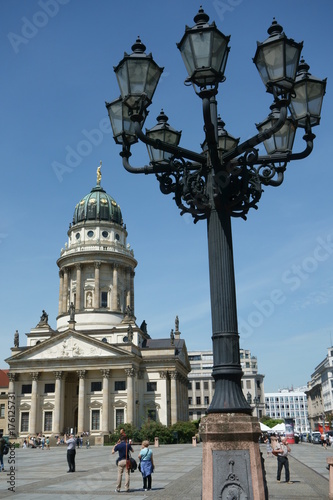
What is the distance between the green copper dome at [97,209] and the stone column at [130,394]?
26890 mm

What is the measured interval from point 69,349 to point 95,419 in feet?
31.9

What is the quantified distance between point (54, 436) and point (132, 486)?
49.5 m

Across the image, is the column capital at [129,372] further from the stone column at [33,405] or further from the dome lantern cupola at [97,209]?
the dome lantern cupola at [97,209]

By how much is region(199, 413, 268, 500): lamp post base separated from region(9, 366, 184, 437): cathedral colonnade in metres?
58.9

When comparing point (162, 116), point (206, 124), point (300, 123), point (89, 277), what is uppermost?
point (89, 277)

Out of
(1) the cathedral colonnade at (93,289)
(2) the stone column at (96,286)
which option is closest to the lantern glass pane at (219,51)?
(1) the cathedral colonnade at (93,289)

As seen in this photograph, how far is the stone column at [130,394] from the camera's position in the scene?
6334cm

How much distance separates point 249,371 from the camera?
432 ft

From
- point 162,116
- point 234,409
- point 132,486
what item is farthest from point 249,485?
point 132,486

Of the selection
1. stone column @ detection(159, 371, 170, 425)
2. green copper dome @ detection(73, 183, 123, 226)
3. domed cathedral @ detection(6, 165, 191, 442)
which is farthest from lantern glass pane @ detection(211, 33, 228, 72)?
green copper dome @ detection(73, 183, 123, 226)

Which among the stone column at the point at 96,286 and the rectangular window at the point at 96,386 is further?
the stone column at the point at 96,286

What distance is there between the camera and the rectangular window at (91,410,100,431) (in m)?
64.6

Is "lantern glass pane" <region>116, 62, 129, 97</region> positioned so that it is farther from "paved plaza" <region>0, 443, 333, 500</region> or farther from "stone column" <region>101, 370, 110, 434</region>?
"stone column" <region>101, 370, 110, 434</region>

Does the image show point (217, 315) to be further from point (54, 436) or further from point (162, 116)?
point (54, 436)
